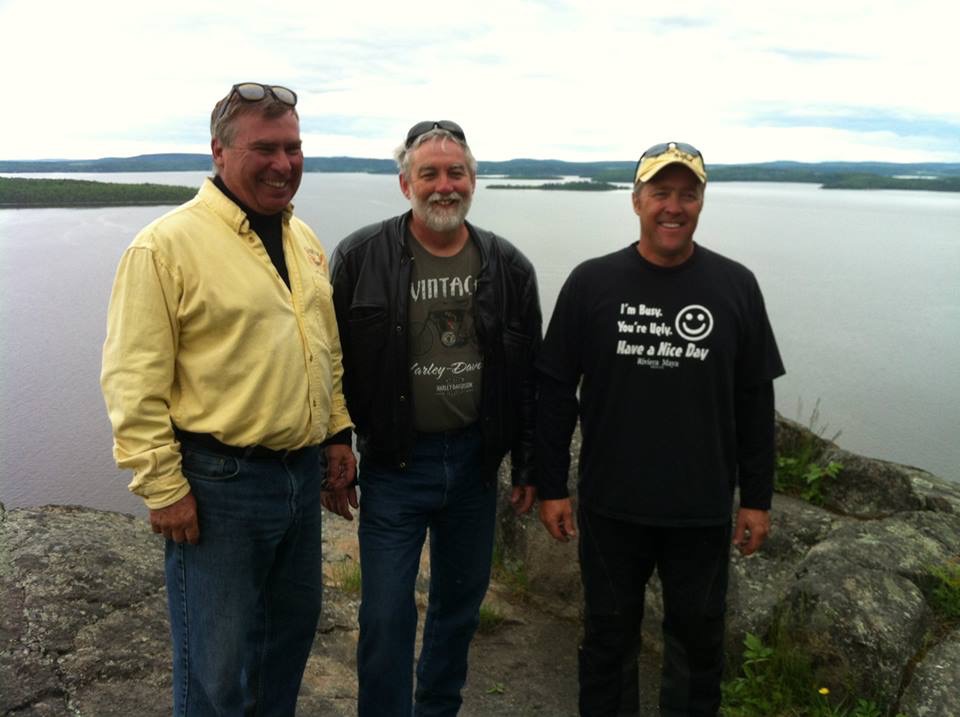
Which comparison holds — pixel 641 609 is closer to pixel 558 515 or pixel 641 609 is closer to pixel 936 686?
pixel 558 515

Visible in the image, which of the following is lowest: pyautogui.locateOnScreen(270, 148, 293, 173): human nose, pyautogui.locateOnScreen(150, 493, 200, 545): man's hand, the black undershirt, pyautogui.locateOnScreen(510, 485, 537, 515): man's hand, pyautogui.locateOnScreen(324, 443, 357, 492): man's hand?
pyautogui.locateOnScreen(510, 485, 537, 515): man's hand

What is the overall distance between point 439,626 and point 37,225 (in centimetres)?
4363

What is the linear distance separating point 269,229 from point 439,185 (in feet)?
2.21

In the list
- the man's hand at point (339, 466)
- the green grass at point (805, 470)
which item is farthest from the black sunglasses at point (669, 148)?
the green grass at point (805, 470)

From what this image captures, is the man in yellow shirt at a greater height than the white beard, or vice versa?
the white beard

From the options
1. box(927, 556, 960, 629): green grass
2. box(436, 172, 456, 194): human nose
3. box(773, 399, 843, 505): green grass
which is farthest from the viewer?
box(773, 399, 843, 505): green grass

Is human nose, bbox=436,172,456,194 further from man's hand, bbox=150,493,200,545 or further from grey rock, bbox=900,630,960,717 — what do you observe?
grey rock, bbox=900,630,960,717

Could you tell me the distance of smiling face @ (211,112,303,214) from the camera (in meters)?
2.60

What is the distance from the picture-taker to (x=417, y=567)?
318 cm

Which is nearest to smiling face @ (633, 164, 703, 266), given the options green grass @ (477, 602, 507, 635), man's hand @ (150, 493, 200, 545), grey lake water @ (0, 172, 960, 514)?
man's hand @ (150, 493, 200, 545)

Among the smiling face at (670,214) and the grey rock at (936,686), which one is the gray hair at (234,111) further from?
the grey rock at (936,686)

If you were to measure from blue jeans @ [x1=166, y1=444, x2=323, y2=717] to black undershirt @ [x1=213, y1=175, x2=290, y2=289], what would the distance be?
0.66 m

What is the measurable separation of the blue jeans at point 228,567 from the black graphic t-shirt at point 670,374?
114cm

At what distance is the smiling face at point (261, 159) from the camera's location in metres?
2.60
